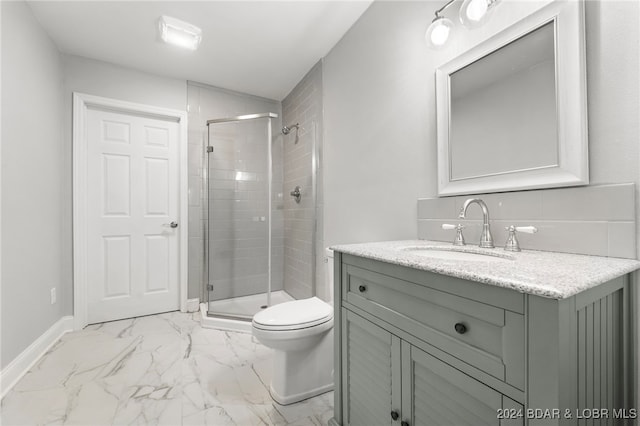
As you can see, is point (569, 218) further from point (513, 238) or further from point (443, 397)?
point (443, 397)

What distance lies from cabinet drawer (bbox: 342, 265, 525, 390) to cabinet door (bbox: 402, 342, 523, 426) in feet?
0.17

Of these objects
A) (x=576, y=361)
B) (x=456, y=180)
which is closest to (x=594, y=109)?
(x=456, y=180)

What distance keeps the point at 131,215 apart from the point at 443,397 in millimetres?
2949

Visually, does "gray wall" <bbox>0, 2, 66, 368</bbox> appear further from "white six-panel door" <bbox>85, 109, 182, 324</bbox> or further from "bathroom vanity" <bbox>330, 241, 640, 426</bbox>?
"bathroom vanity" <bbox>330, 241, 640, 426</bbox>

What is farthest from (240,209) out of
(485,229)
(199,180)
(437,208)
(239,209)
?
(485,229)

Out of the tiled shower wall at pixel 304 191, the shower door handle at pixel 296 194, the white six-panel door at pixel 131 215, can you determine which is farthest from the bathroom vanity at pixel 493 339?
the white six-panel door at pixel 131 215

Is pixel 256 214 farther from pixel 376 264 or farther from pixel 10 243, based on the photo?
pixel 376 264

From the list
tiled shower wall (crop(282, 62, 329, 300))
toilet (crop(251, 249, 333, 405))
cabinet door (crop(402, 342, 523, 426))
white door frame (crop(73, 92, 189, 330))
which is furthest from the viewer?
tiled shower wall (crop(282, 62, 329, 300))

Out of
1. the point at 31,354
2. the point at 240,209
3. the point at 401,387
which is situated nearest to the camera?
the point at 401,387

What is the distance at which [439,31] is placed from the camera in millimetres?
1232

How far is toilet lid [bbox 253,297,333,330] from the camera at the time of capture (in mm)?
1431

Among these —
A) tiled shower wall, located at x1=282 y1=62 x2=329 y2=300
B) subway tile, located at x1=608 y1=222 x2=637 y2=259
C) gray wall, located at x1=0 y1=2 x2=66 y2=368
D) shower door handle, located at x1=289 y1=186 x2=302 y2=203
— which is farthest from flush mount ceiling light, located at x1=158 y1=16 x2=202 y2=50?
subway tile, located at x1=608 y1=222 x2=637 y2=259

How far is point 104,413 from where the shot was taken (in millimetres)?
1388

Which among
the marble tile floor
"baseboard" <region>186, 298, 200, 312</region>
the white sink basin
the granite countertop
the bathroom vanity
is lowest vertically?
the marble tile floor
